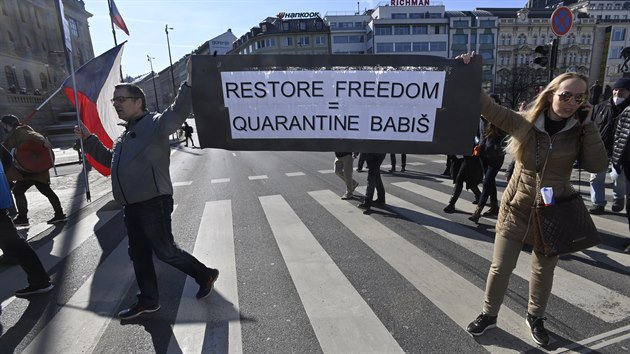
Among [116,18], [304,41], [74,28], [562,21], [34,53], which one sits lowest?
[562,21]

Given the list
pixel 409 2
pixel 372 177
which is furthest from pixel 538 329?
A: pixel 409 2

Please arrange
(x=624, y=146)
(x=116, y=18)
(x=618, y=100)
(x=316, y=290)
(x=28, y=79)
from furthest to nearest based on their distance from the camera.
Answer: (x=28, y=79), (x=116, y=18), (x=618, y=100), (x=624, y=146), (x=316, y=290)

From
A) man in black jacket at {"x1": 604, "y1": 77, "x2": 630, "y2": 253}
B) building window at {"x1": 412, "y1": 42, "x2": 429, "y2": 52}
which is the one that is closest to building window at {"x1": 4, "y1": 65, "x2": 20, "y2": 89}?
man in black jacket at {"x1": 604, "y1": 77, "x2": 630, "y2": 253}

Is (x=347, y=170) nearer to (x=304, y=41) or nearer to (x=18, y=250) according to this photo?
(x=18, y=250)

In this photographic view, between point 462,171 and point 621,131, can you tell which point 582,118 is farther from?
point 462,171

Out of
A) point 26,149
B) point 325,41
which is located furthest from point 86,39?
point 26,149

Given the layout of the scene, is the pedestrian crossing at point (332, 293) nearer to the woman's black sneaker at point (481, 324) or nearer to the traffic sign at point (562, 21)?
the woman's black sneaker at point (481, 324)

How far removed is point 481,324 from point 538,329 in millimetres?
398

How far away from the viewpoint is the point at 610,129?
5.09 meters

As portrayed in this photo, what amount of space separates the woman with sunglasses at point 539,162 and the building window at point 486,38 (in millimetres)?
77049

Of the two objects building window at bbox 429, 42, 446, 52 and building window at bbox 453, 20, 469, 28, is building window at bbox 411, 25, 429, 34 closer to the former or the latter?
building window at bbox 429, 42, 446, 52

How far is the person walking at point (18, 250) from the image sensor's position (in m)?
3.36

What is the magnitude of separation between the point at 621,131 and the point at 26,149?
341 inches

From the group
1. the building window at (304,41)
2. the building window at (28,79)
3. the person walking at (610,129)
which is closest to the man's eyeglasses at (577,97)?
the person walking at (610,129)
